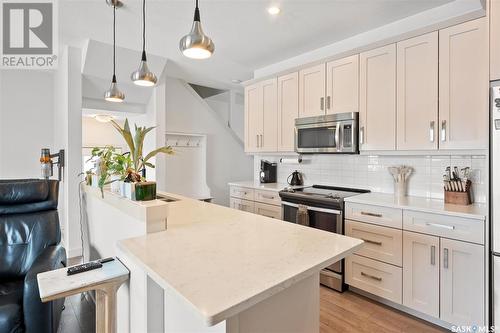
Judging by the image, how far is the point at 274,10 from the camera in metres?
2.61

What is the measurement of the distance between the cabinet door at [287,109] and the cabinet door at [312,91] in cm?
8

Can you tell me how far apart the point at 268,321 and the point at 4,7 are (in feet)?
12.1

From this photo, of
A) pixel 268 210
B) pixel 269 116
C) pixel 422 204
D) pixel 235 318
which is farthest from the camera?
pixel 269 116

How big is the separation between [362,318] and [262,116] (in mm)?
2706

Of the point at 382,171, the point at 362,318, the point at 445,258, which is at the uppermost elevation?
the point at 382,171

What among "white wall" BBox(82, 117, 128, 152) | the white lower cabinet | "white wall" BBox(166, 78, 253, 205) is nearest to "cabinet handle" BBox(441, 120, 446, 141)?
the white lower cabinet

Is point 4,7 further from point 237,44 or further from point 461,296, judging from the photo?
point 461,296

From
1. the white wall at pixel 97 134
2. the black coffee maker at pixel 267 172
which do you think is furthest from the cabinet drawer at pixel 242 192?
the white wall at pixel 97 134

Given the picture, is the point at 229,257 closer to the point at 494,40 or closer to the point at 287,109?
the point at 494,40

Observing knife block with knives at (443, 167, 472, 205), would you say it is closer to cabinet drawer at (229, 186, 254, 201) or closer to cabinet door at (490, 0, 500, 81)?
cabinet door at (490, 0, 500, 81)

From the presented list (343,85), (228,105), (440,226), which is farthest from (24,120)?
(440,226)

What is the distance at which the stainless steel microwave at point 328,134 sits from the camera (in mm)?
2928

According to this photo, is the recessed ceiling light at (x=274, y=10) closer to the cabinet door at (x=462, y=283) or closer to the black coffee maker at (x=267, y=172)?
the black coffee maker at (x=267, y=172)

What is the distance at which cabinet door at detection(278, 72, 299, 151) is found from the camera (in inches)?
139
